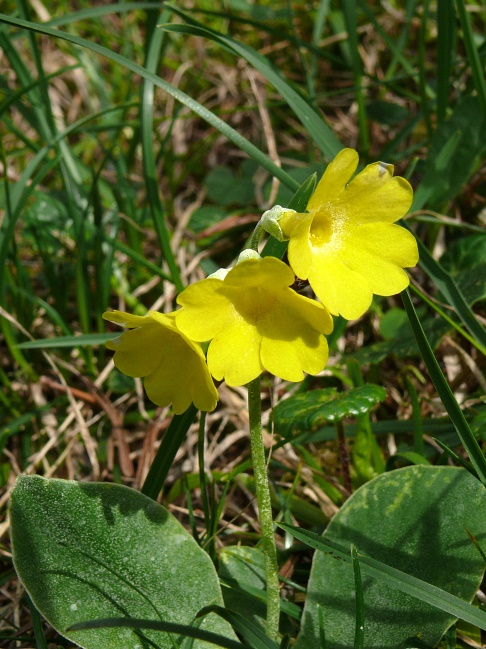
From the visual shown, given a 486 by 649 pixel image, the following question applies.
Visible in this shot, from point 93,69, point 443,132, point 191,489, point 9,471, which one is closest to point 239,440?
point 191,489

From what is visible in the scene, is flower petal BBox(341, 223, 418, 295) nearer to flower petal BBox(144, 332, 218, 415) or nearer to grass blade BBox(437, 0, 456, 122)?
flower petal BBox(144, 332, 218, 415)

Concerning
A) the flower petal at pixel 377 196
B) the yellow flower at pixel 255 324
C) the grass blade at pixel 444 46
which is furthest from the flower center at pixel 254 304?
the grass blade at pixel 444 46

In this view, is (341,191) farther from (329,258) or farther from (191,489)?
(191,489)

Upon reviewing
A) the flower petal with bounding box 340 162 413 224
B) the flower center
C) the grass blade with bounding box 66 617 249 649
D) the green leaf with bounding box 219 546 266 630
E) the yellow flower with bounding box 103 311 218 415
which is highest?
the flower petal with bounding box 340 162 413 224

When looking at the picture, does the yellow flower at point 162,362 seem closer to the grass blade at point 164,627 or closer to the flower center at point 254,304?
the flower center at point 254,304

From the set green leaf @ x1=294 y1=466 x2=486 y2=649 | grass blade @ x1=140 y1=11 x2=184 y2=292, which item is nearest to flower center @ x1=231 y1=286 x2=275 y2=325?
green leaf @ x1=294 y1=466 x2=486 y2=649

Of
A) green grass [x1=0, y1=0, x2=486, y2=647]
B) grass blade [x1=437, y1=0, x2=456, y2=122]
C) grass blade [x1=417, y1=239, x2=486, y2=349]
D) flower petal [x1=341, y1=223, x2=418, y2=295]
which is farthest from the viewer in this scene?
grass blade [x1=437, y1=0, x2=456, y2=122]
